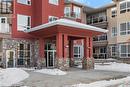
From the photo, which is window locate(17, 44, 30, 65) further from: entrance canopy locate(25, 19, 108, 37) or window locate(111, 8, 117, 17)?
window locate(111, 8, 117, 17)

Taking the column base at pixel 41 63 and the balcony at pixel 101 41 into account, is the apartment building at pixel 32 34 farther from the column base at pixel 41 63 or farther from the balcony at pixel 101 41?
the balcony at pixel 101 41

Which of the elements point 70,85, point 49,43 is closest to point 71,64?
point 49,43

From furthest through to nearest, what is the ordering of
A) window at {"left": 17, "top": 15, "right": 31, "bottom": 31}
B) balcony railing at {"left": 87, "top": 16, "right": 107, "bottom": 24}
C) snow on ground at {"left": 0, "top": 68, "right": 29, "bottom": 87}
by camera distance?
balcony railing at {"left": 87, "top": 16, "right": 107, "bottom": 24} → window at {"left": 17, "top": 15, "right": 31, "bottom": 31} → snow on ground at {"left": 0, "top": 68, "right": 29, "bottom": 87}

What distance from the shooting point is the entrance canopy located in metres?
22.5

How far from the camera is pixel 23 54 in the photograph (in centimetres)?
2833

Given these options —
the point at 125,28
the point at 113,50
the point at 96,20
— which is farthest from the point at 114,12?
the point at 113,50

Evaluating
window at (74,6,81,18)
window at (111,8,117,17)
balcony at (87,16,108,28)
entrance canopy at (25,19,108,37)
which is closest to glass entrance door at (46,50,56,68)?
entrance canopy at (25,19,108,37)

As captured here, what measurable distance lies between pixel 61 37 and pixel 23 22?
23.9 feet

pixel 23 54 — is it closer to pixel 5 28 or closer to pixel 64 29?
pixel 5 28

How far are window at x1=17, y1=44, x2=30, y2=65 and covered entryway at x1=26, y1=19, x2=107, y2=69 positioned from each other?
6.82 feet

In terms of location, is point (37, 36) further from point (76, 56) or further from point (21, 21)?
point (76, 56)

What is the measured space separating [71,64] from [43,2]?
8.59 metres

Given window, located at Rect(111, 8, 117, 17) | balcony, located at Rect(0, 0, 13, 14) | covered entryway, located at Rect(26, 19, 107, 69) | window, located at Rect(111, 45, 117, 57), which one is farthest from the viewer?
window, located at Rect(111, 8, 117, 17)

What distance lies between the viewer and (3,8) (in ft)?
92.6
